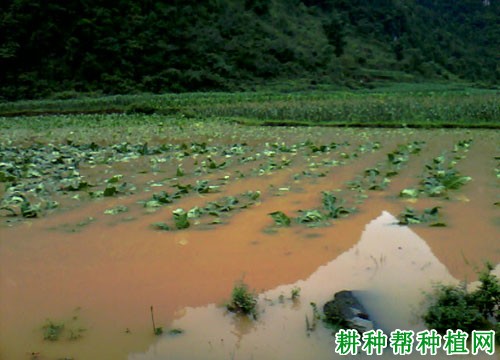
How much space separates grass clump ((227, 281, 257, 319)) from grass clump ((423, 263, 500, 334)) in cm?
105

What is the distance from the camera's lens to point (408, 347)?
2686mm

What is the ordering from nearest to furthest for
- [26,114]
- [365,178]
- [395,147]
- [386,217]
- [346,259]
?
[346,259] < [386,217] < [365,178] < [395,147] < [26,114]

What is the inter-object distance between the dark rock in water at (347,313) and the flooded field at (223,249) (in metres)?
0.09

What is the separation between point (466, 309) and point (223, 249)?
2.08 metres

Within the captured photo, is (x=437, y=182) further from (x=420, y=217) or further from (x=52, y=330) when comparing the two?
(x=52, y=330)

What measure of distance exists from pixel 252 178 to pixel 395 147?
4.67 metres

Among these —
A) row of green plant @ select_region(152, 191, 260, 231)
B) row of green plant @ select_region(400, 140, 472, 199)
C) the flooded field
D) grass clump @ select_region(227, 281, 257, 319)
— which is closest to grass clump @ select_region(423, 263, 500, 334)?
the flooded field

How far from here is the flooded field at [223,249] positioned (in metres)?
3.01

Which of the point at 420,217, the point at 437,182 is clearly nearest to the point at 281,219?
the point at 420,217

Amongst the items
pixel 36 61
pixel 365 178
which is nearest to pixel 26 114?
pixel 36 61

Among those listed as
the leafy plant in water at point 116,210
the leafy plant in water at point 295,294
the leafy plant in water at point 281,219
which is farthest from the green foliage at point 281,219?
the leafy plant in water at point 116,210

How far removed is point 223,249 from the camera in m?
4.37

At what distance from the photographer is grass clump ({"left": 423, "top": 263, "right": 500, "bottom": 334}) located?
2848 mm

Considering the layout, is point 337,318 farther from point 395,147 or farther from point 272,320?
point 395,147
